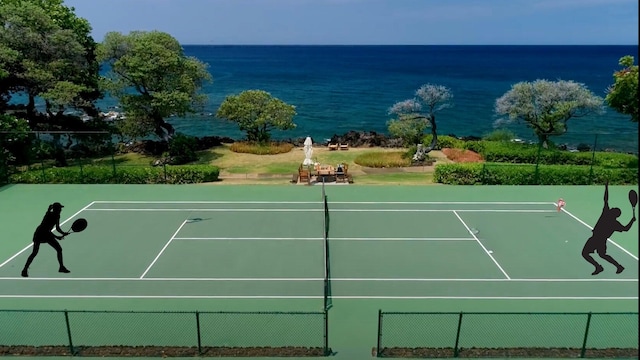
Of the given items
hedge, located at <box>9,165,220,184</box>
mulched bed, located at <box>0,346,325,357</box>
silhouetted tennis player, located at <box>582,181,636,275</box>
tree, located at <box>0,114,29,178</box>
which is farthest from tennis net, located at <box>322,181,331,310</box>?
tree, located at <box>0,114,29,178</box>

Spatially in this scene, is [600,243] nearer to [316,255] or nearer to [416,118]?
[316,255]

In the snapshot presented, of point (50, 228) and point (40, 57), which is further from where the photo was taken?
point (40, 57)

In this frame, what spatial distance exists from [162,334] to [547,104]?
87.7ft

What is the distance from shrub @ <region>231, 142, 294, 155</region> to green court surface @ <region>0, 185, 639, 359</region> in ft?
30.4

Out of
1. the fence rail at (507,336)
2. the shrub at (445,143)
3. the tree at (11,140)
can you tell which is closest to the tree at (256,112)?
the shrub at (445,143)

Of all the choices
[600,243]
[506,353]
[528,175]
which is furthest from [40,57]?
[600,243]

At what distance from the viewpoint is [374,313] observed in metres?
13.0

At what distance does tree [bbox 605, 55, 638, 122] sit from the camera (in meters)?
22.5

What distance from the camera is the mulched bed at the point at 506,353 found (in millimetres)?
11016

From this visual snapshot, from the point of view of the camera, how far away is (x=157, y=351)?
1118 cm

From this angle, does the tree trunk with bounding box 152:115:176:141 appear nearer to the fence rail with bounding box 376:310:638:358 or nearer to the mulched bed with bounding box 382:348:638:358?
the fence rail with bounding box 376:310:638:358

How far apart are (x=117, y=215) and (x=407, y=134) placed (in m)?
17.5

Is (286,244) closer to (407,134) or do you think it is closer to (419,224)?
(419,224)

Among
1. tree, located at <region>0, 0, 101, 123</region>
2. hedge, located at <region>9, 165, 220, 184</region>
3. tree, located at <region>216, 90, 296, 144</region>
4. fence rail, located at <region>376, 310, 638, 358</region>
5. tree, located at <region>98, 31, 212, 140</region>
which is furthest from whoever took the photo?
tree, located at <region>216, 90, 296, 144</region>
